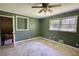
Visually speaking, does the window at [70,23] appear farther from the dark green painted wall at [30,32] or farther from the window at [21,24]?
the window at [21,24]

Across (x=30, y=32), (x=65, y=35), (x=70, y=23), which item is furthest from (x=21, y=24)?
(x=70, y=23)

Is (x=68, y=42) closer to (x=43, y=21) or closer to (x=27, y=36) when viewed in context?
(x=43, y=21)

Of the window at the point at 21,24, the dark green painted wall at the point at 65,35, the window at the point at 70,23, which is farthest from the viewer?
the window at the point at 21,24

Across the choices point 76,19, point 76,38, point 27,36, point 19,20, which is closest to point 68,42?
point 76,38

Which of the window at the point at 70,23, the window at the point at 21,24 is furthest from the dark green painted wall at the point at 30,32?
the window at the point at 70,23

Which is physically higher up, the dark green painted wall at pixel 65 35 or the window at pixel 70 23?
the window at pixel 70 23

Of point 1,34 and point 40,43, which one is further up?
point 1,34

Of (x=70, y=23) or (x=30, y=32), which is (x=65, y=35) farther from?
(x=30, y=32)

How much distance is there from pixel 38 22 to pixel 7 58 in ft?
5.06

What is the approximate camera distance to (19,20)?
2.80 meters

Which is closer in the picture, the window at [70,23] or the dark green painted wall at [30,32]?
the window at [70,23]

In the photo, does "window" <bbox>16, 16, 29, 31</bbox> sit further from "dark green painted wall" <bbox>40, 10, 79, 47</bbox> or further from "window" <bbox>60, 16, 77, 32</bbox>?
"window" <bbox>60, 16, 77, 32</bbox>

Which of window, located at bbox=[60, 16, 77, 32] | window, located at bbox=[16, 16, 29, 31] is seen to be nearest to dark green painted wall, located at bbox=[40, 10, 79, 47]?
window, located at bbox=[60, 16, 77, 32]

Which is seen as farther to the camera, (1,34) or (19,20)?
(19,20)
